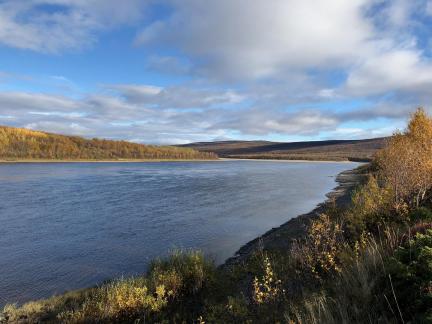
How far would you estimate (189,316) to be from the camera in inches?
369

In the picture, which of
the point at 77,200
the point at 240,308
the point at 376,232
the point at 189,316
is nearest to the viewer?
the point at 240,308

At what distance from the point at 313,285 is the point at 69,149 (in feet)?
491

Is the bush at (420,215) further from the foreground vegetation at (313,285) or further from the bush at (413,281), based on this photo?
the bush at (413,281)

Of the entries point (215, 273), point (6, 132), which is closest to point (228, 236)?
point (215, 273)

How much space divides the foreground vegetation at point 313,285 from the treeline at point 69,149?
130407 millimetres

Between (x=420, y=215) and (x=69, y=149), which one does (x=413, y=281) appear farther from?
(x=69, y=149)

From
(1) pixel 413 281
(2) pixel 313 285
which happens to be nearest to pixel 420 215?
(2) pixel 313 285

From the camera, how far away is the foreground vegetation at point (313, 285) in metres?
5.62

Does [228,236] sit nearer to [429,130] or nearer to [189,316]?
[189,316]

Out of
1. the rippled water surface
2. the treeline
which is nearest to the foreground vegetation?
the rippled water surface

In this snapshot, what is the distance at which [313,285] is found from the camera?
873cm

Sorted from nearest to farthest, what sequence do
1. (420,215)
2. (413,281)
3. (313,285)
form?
(413,281), (313,285), (420,215)

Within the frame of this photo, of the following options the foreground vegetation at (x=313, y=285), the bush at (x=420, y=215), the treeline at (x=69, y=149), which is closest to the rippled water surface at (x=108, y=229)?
the foreground vegetation at (x=313, y=285)

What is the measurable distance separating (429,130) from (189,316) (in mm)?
26610
